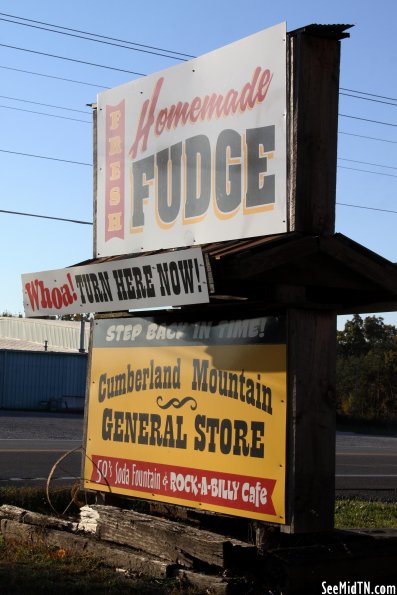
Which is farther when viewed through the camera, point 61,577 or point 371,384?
point 371,384

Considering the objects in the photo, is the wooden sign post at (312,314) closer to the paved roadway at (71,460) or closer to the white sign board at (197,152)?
the white sign board at (197,152)

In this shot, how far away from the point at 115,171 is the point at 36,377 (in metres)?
40.3

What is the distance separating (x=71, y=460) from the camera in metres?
18.0

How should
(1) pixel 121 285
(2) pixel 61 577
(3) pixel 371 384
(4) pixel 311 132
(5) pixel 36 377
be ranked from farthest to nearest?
(3) pixel 371 384 → (5) pixel 36 377 → (1) pixel 121 285 → (4) pixel 311 132 → (2) pixel 61 577

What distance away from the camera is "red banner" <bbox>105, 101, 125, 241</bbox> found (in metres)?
8.56

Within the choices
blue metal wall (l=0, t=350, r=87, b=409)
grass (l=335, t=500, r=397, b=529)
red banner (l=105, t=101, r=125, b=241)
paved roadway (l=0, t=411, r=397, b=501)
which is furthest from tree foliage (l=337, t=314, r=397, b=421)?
red banner (l=105, t=101, r=125, b=241)

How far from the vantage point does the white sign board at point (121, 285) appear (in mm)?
6496

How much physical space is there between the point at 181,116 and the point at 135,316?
177 centimetres

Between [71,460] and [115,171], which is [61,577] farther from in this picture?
[71,460]

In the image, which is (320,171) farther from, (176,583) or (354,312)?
(176,583)

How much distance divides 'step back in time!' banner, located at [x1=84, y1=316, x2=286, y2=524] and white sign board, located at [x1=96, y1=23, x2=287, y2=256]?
0.80 metres

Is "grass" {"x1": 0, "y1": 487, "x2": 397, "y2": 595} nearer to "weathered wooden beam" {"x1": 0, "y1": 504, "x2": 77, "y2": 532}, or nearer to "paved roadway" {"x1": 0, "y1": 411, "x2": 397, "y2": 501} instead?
"weathered wooden beam" {"x1": 0, "y1": 504, "x2": 77, "y2": 532}

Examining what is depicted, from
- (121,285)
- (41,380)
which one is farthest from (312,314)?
(41,380)

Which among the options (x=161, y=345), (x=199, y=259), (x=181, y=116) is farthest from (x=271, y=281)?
(x=181, y=116)
